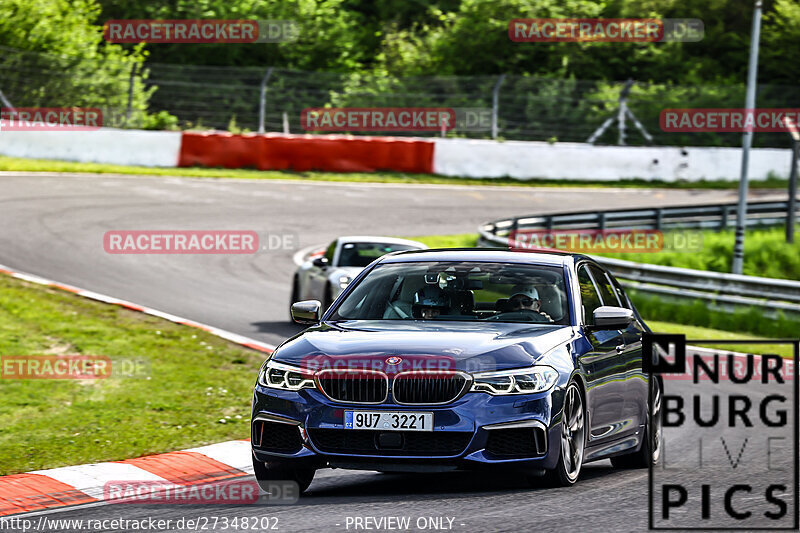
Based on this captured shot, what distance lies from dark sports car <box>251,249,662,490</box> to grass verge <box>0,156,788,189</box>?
22.9 m

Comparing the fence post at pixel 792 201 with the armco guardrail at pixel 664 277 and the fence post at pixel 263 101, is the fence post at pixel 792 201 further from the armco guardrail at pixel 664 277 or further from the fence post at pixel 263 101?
the fence post at pixel 263 101

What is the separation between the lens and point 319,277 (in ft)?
54.4

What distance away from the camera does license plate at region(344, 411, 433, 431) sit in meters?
6.87

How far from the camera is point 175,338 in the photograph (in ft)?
47.0

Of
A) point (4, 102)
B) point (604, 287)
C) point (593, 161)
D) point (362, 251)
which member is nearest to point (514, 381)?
point (604, 287)

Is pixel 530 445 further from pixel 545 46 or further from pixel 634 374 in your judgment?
pixel 545 46

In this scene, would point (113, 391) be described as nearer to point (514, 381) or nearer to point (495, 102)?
point (514, 381)

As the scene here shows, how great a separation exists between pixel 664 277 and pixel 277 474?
1427 centimetres

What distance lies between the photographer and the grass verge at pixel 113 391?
377 inches

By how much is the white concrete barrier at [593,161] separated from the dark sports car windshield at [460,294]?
26.8 m

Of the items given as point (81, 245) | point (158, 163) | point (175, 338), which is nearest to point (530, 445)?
point (175, 338)

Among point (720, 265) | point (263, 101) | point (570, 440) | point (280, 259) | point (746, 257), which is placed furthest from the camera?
point (263, 101)

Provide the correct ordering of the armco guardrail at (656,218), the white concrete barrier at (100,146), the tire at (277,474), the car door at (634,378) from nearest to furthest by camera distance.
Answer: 1. the tire at (277,474)
2. the car door at (634,378)
3. the armco guardrail at (656,218)
4. the white concrete barrier at (100,146)

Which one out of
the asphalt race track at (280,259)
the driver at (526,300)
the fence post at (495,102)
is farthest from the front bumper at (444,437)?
the fence post at (495,102)
